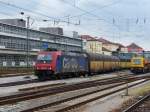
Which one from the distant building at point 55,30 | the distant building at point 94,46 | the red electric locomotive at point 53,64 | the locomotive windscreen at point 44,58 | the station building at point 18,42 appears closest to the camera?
the red electric locomotive at point 53,64

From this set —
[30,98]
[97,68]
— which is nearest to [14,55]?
[97,68]

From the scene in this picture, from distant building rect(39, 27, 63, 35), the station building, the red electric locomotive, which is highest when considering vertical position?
distant building rect(39, 27, 63, 35)

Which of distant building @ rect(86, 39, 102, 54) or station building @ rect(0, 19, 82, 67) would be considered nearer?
station building @ rect(0, 19, 82, 67)

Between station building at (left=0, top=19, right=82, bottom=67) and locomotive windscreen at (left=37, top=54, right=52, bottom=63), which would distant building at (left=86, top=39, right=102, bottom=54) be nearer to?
station building at (left=0, top=19, right=82, bottom=67)

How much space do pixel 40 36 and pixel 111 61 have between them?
160 ft

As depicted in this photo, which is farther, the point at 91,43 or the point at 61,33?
the point at 91,43

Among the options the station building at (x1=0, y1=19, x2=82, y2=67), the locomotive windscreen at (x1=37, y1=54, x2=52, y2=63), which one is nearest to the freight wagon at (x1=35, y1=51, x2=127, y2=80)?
the locomotive windscreen at (x1=37, y1=54, x2=52, y2=63)

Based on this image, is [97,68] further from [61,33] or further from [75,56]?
[61,33]

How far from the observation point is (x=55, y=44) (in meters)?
122

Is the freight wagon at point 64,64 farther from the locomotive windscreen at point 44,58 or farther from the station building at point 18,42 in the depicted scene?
the station building at point 18,42

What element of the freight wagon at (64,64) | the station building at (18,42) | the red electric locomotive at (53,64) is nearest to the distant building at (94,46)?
the station building at (18,42)

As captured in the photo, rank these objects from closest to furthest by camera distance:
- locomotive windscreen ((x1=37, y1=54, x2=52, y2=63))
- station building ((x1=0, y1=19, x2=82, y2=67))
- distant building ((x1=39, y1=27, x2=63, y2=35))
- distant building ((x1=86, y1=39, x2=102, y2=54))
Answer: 1. locomotive windscreen ((x1=37, y1=54, x2=52, y2=63))
2. station building ((x1=0, y1=19, x2=82, y2=67))
3. distant building ((x1=39, y1=27, x2=63, y2=35))
4. distant building ((x1=86, y1=39, x2=102, y2=54))

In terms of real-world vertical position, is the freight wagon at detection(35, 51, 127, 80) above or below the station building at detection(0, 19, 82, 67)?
below

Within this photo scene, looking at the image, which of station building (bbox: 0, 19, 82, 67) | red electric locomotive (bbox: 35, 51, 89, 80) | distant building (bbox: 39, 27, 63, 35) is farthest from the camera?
distant building (bbox: 39, 27, 63, 35)
